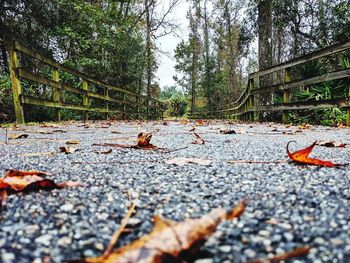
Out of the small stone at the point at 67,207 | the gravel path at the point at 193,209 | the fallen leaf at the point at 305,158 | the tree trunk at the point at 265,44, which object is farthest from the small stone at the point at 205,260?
the tree trunk at the point at 265,44

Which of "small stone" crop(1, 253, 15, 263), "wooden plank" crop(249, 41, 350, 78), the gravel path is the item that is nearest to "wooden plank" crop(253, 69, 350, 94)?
"wooden plank" crop(249, 41, 350, 78)

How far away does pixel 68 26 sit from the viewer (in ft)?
38.4

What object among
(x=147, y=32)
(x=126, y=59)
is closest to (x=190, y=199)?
(x=126, y=59)

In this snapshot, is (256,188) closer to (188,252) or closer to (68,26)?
(188,252)

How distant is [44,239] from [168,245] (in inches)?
12.4

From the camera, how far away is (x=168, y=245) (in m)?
0.58

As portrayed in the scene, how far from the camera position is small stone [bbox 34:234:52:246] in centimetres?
71

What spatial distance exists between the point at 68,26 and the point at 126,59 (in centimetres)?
329

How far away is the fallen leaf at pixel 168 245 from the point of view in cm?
57

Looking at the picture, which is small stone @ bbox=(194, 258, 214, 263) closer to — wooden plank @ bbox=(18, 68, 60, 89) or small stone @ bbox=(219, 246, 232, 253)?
small stone @ bbox=(219, 246, 232, 253)

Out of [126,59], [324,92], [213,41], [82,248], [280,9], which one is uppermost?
[213,41]

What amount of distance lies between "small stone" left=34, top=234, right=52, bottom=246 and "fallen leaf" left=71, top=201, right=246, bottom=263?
5.2 inches

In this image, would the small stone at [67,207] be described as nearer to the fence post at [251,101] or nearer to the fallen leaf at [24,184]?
the fallen leaf at [24,184]

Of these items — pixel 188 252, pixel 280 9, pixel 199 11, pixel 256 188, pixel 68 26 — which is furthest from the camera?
pixel 199 11
